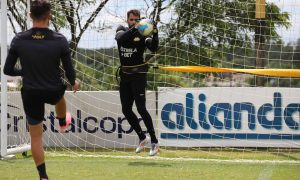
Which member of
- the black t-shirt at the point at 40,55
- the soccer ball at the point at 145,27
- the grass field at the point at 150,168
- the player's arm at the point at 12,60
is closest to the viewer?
the black t-shirt at the point at 40,55

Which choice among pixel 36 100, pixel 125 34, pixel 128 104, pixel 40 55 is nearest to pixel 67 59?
pixel 40 55

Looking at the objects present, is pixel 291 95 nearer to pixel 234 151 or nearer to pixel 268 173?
pixel 234 151

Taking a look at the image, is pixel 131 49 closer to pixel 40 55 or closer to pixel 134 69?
pixel 134 69

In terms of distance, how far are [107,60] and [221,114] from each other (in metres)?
2.38

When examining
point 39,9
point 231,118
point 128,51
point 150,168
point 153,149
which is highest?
point 39,9

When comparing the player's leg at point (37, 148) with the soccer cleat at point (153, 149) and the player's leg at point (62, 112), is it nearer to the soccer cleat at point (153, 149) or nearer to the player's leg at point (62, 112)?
the player's leg at point (62, 112)

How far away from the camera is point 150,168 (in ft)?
26.8

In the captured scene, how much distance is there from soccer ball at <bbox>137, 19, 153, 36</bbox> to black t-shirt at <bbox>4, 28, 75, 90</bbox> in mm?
2434

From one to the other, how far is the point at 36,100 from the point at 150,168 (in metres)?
2.78

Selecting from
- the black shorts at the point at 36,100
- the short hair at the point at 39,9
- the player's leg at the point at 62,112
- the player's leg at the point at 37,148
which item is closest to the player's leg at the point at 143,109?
the player's leg at the point at 62,112

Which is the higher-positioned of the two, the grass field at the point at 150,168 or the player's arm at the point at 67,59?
the player's arm at the point at 67,59

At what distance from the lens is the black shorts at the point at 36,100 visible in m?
5.71

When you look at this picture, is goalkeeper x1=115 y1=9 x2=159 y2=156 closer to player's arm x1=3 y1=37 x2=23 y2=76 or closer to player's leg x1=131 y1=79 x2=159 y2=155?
player's leg x1=131 y1=79 x2=159 y2=155

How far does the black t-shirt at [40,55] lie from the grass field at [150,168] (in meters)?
1.89
